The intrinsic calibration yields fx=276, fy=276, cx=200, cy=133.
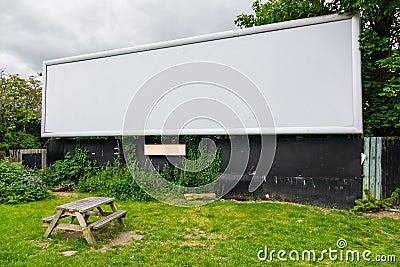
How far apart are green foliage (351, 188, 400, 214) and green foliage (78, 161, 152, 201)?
433 centimetres

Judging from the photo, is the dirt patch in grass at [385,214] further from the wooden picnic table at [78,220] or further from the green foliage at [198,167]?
the wooden picnic table at [78,220]

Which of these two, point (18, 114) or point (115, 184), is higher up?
point (18, 114)

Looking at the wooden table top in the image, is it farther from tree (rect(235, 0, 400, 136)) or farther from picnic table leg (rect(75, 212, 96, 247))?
tree (rect(235, 0, 400, 136))

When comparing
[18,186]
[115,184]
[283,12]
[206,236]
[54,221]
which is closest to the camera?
[54,221]

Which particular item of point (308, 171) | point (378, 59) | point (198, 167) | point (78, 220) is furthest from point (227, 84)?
point (78, 220)

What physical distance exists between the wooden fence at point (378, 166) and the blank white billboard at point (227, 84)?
1.76 ft

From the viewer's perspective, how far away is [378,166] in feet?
18.0

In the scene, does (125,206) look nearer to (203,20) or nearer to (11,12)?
(203,20)

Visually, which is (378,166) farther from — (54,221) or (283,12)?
(54,221)

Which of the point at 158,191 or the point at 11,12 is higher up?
the point at 11,12

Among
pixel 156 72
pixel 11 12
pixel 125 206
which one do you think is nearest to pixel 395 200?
pixel 125 206

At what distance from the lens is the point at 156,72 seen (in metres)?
7.28

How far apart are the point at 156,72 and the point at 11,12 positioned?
5360 millimetres

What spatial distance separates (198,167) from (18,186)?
424 cm
